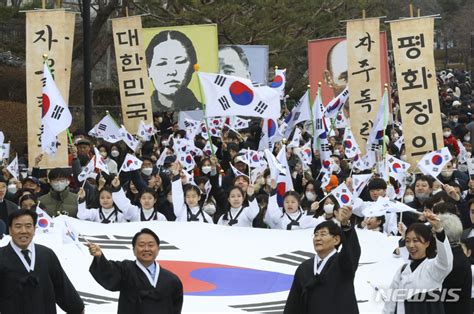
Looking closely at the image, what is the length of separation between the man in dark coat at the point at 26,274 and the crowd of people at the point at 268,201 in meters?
1.59

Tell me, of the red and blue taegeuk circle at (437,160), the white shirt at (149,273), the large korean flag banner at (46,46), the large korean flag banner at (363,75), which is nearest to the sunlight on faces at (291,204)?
the red and blue taegeuk circle at (437,160)

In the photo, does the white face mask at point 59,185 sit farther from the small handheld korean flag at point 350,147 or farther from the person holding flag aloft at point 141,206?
the small handheld korean flag at point 350,147

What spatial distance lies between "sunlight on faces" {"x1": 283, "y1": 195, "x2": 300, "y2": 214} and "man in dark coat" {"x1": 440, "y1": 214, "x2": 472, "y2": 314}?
14.9 ft

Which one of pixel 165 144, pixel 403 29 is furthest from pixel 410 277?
pixel 165 144

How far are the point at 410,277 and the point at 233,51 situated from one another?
59.2ft

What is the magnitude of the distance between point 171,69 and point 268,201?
1011cm

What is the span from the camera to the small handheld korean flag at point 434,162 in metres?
14.0

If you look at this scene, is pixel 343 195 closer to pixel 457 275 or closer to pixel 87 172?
pixel 87 172

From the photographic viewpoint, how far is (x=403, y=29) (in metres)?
17.8

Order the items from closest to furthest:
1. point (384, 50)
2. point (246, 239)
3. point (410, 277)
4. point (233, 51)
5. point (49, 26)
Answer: point (410, 277), point (246, 239), point (49, 26), point (384, 50), point (233, 51)

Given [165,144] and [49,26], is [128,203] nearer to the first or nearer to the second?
[49,26]

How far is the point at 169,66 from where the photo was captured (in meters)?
23.0

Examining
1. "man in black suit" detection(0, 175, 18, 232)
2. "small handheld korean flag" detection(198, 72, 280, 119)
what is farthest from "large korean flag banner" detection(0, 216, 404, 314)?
"small handheld korean flag" detection(198, 72, 280, 119)

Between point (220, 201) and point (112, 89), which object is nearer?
point (220, 201)
